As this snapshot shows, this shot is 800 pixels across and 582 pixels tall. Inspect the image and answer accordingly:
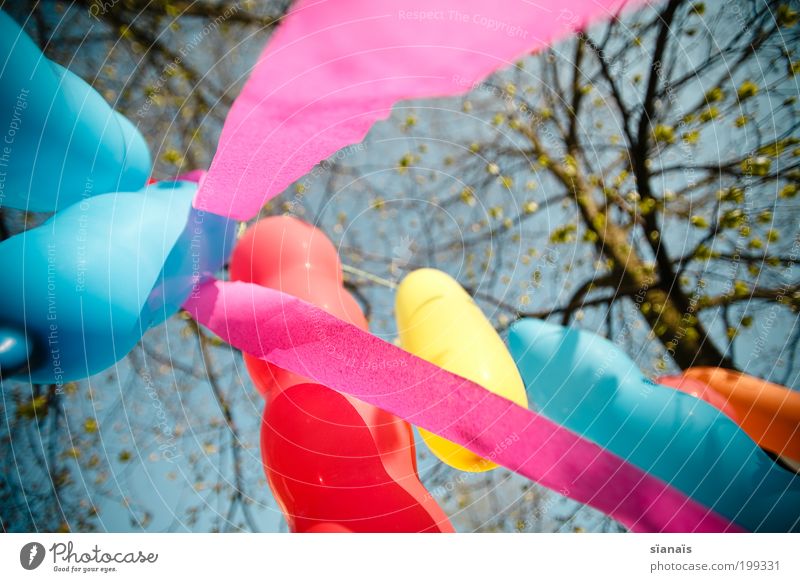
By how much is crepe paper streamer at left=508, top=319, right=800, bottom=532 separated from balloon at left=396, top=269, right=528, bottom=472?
0.63 feet

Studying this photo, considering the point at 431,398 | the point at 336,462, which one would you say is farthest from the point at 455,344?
the point at 336,462

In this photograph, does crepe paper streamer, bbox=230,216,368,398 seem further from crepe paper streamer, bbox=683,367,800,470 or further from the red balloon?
crepe paper streamer, bbox=683,367,800,470

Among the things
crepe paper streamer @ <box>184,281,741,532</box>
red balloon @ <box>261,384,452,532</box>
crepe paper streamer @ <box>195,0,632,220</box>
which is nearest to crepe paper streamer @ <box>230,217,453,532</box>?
red balloon @ <box>261,384,452,532</box>

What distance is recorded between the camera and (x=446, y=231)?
138 inches

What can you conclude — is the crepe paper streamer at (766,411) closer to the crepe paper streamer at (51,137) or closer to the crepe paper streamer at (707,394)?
the crepe paper streamer at (707,394)

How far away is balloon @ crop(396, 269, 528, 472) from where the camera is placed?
1.65 meters

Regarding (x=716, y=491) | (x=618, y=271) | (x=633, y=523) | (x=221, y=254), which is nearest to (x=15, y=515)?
(x=221, y=254)

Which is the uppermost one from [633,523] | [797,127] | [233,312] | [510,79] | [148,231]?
[510,79]

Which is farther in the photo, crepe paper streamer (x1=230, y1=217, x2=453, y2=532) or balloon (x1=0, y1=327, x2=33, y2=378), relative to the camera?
crepe paper streamer (x1=230, y1=217, x2=453, y2=532)

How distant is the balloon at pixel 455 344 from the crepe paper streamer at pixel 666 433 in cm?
19
